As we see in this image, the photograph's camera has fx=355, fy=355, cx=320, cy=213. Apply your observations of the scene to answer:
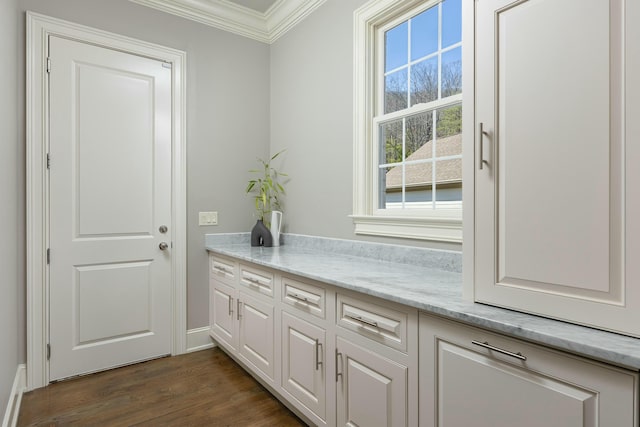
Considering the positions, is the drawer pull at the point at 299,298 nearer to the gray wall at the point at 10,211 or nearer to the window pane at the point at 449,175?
the window pane at the point at 449,175

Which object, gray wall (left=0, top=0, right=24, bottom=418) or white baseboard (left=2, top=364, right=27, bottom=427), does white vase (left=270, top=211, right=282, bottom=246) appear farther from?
white baseboard (left=2, top=364, right=27, bottom=427)

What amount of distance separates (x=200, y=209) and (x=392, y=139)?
1.67 m

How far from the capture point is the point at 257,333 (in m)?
2.25

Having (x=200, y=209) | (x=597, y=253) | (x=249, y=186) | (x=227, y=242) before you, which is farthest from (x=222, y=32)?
(x=597, y=253)

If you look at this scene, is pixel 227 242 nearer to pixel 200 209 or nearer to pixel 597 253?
pixel 200 209

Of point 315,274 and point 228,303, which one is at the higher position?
point 315,274

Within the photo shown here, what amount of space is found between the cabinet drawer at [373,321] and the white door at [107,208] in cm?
181

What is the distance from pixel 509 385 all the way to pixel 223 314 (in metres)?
2.17

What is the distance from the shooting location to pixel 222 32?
3.09m

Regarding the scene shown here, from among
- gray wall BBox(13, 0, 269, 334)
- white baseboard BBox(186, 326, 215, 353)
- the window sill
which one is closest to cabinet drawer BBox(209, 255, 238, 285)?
gray wall BBox(13, 0, 269, 334)

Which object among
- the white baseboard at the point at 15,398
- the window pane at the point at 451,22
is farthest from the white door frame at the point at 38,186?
the window pane at the point at 451,22

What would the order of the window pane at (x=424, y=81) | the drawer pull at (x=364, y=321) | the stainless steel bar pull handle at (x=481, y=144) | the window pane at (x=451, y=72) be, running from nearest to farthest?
1. the stainless steel bar pull handle at (x=481, y=144)
2. the drawer pull at (x=364, y=321)
3. the window pane at (x=451, y=72)
4. the window pane at (x=424, y=81)

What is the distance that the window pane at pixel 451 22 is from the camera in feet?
6.35

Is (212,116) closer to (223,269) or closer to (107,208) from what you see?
(107,208)
